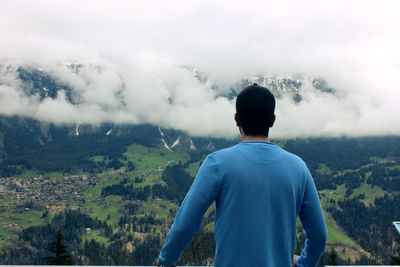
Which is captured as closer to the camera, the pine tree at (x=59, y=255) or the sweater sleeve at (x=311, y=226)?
the sweater sleeve at (x=311, y=226)

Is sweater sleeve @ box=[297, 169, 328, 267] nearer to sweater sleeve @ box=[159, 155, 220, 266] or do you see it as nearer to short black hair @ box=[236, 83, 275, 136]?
short black hair @ box=[236, 83, 275, 136]

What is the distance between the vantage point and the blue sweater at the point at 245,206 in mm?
2980

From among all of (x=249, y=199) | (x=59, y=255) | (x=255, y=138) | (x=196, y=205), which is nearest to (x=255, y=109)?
(x=255, y=138)

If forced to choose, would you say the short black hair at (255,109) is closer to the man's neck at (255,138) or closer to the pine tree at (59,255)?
the man's neck at (255,138)

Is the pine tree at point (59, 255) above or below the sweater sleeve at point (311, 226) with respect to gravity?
below

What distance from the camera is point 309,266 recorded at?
3340 mm

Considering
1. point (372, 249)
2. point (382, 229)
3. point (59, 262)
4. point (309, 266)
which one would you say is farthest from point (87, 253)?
point (309, 266)

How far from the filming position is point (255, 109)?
3199 millimetres

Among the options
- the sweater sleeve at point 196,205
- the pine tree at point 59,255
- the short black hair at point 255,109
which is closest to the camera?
the sweater sleeve at point 196,205

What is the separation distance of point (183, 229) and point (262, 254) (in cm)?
50

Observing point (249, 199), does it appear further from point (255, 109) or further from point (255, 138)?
point (255, 109)

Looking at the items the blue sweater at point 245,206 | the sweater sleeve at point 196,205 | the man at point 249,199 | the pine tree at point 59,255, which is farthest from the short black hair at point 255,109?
the pine tree at point 59,255

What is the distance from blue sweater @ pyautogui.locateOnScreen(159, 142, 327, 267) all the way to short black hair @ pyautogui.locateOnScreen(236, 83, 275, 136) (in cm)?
12

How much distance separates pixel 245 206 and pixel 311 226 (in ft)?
1.73
